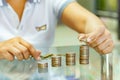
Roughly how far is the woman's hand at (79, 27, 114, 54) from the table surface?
26 mm

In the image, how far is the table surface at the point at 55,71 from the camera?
2.68 ft

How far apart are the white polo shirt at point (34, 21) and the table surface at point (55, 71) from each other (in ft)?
0.97

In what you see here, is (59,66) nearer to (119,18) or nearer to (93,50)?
(93,50)

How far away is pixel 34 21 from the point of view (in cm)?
120

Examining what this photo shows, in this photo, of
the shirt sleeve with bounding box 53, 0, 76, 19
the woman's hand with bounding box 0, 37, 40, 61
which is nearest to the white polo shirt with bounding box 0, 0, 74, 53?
the shirt sleeve with bounding box 53, 0, 76, 19

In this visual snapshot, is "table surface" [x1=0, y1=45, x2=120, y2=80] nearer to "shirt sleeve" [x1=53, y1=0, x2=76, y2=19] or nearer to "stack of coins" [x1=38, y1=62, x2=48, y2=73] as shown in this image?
"stack of coins" [x1=38, y1=62, x2=48, y2=73]

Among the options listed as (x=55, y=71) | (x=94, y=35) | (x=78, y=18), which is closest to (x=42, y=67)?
(x=55, y=71)

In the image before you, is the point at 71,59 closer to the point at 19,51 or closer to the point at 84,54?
the point at 84,54

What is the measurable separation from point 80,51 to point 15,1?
459mm

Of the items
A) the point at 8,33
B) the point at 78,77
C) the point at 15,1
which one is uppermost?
the point at 15,1

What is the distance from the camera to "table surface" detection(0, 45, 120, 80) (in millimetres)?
817

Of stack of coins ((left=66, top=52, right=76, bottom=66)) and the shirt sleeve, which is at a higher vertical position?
the shirt sleeve

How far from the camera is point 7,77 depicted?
0.81 metres

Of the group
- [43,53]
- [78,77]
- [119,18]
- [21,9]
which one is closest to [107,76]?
[78,77]
